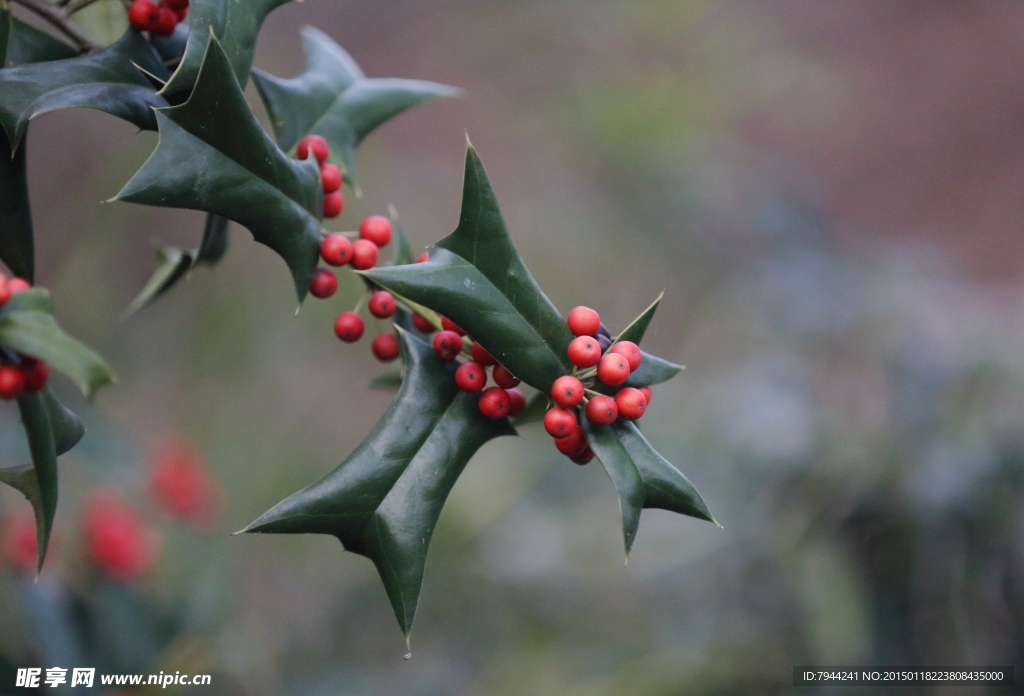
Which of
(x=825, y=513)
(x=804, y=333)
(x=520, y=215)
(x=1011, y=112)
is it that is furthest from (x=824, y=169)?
(x=825, y=513)

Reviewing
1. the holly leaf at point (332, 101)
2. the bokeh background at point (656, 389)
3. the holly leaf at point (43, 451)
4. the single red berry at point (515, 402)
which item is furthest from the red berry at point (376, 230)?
the bokeh background at point (656, 389)

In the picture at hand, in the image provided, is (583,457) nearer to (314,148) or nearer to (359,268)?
(359,268)

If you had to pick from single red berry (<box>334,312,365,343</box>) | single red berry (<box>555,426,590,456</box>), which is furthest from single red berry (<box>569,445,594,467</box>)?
single red berry (<box>334,312,365,343</box>)

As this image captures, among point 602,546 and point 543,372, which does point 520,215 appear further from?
point 543,372

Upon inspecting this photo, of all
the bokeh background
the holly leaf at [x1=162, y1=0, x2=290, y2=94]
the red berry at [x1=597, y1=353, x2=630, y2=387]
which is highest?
the holly leaf at [x1=162, y1=0, x2=290, y2=94]

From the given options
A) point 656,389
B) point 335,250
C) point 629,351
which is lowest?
point 656,389

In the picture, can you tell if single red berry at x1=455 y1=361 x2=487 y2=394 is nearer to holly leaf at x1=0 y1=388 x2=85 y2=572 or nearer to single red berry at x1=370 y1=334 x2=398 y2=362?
single red berry at x1=370 y1=334 x2=398 y2=362

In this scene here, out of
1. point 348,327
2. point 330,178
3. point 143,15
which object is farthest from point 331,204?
point 143,15

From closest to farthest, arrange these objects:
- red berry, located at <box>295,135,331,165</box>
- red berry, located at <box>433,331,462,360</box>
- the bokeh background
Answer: red berry, located at <box>433,331,462,360</box>
red berry, located at <box>295,135,331,165</box>
the bokeh background
